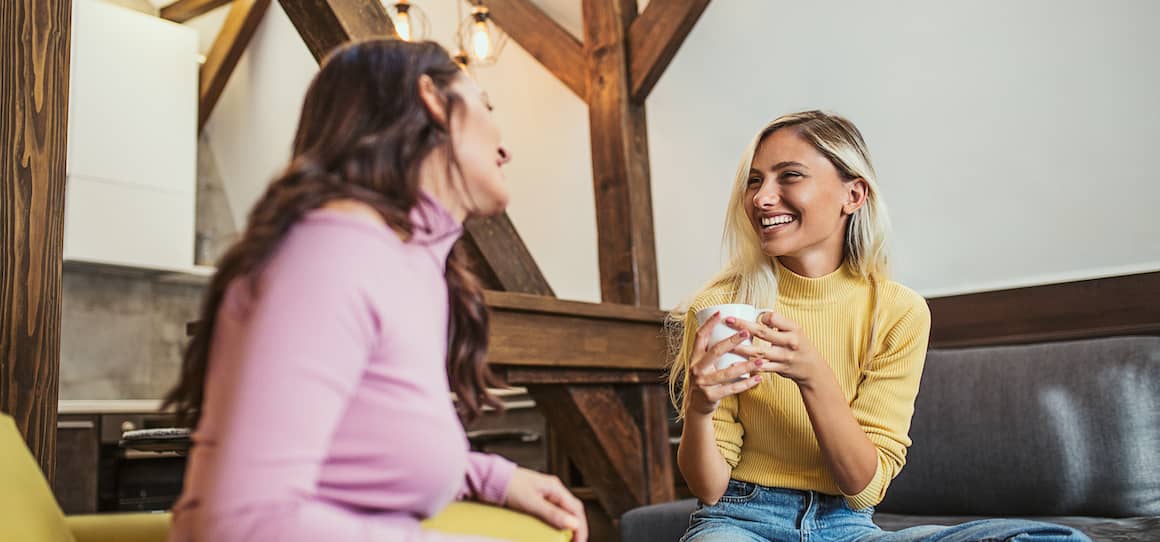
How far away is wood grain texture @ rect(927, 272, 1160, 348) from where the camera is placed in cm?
319

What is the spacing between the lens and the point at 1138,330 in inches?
126

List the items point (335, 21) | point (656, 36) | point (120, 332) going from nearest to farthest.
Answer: point (335, 21)
point (656, 36)
point (120, 332)

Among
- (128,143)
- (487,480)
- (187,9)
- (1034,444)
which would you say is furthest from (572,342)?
(187,9)

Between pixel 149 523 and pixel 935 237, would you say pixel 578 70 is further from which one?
pixel 149 523

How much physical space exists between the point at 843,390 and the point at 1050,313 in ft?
6.52

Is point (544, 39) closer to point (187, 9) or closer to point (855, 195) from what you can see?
point (855, 195)

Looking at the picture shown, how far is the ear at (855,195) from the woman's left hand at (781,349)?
1.31ft

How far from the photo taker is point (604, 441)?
3418mm

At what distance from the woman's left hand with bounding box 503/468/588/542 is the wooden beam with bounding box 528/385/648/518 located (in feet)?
7.20

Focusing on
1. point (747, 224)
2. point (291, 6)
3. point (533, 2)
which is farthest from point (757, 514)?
point (533, 2)

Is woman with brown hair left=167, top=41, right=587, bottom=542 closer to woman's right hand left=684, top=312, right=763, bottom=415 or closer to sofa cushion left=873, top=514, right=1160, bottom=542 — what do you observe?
woman's right hand left=684, top=312, right=763, bottom=415

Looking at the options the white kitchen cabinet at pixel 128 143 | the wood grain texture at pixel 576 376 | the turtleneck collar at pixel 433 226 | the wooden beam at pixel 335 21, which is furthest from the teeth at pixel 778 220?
the white kitchen cabinet at pixel 128 143

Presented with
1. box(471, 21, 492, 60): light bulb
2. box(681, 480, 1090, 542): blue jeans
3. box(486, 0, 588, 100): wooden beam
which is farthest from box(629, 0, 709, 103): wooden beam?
box(681, 480, 1090, 542): blue jeans

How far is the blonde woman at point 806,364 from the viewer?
1440mm
